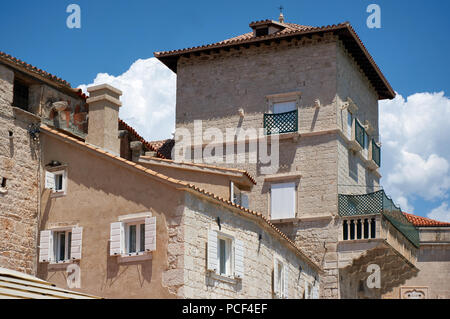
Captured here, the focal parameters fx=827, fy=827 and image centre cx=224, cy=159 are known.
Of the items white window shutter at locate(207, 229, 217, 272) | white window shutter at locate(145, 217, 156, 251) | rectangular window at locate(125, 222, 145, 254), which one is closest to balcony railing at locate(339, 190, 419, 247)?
white window shutter at locate(207, 229, 217, 272)

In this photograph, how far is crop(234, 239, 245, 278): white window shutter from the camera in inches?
935

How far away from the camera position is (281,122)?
35.4 metres

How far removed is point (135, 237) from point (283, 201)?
12953 mm

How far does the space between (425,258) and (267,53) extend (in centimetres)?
1379

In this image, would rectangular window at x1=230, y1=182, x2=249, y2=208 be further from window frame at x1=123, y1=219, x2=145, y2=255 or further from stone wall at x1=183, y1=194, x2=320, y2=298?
window frame at x1=123, y1=219, x2=145, y2=255

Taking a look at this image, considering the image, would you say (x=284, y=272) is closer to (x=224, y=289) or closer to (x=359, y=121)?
(x=224, y=289)

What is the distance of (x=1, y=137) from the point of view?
23875 mm

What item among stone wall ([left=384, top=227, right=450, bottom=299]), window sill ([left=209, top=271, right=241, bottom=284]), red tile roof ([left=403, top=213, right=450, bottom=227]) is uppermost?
red tile roof ([left=403, top=213, right=450, bottom=227])

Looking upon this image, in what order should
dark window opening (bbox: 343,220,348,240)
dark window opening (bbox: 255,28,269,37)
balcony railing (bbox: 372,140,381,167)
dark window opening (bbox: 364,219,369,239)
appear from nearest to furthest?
1. dark window opening (bbox: 364,219,369,239)
2. dark window opening (bbox: 343,220,348,240)
3. dark window opening (bbox: 255,28,269,37)
4. balcony railing (bbox: 372,140,381,167)

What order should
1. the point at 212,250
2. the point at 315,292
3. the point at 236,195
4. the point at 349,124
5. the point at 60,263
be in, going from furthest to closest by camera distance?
the point at 349,124 < the point at 315,292 < the point at 236,195 < the point at 60,263 < the point at 212,250

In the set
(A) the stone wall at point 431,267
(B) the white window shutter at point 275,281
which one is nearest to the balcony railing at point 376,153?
(A) the stone wall at point 431,267

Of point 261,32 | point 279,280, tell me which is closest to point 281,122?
point 261,32

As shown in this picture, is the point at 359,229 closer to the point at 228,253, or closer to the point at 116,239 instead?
the point at 228,253

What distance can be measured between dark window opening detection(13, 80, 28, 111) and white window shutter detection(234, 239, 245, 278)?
7949 mm
